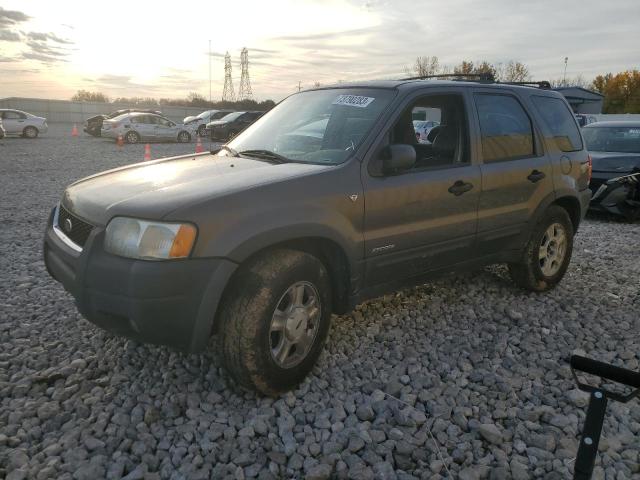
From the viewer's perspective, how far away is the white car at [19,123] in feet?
77.8

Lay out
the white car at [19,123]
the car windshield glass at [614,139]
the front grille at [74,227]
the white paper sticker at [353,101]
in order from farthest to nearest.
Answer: the white car at [19,123]
the car windshield glass at [614,139]
the white paper sticker at [353,101]
the front grille at [74,227]

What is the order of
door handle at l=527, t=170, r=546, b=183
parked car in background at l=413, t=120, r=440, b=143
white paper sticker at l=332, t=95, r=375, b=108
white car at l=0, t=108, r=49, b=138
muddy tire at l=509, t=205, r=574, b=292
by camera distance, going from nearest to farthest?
white paper sticker at l=332, t=95, r=375, b=108 < parked car in background at l=413, t=120, r=440, b=143 < door handle at l=527, t=170, r=546, b=183 < muddy tire at l=509, t=205, r=574, b=292 < white car at l=0, t=108, r=49, b=138

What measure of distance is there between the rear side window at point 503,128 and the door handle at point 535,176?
164 mm

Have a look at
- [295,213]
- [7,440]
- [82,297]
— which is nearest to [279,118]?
[295,213]

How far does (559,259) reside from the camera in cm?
504

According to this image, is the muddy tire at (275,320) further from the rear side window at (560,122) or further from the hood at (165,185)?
the rear side window at (560,122)

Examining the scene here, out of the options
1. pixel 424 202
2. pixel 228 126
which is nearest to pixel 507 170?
pixel 424 202

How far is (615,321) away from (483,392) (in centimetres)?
187

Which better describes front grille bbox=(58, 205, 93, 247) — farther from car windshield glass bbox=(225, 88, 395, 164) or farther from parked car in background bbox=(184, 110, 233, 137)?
parked car in background bbox=(184, 110, 233, 137)

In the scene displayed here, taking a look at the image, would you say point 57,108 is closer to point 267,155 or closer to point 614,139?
point 614,139

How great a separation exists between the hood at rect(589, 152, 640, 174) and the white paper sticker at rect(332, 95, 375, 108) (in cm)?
644

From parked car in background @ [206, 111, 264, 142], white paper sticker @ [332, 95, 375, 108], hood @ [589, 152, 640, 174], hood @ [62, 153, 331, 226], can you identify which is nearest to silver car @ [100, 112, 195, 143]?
parked car in background @ [206, 111, 264, 142]

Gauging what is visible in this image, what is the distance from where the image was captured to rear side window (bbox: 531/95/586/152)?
4779 mm

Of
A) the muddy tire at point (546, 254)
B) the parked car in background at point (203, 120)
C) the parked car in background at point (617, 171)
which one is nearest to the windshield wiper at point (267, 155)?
the muddy tire at point (546, 254)
